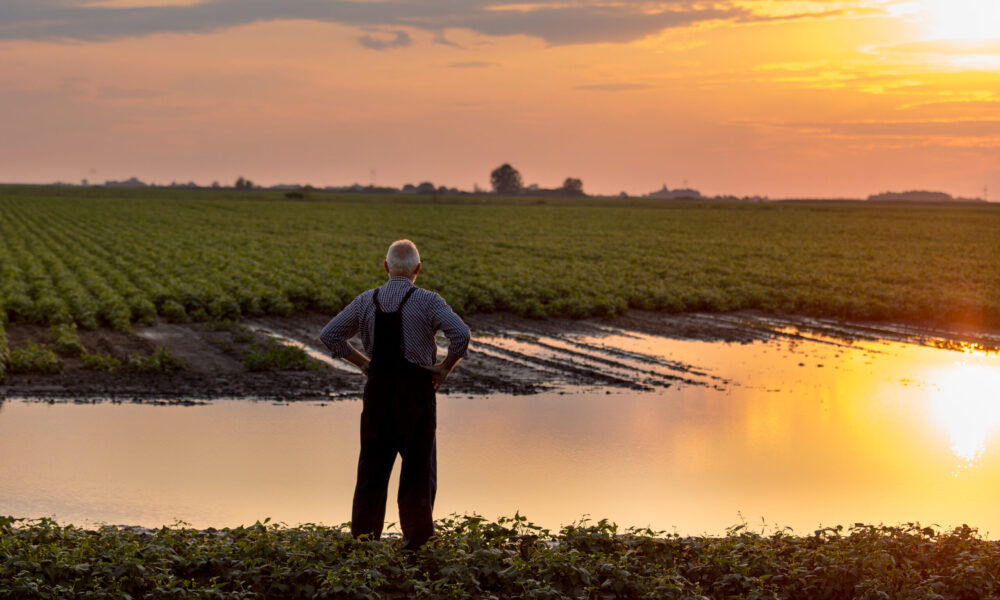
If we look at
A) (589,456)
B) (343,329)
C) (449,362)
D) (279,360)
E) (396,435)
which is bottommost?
(589,456)

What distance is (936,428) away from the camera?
13086mm

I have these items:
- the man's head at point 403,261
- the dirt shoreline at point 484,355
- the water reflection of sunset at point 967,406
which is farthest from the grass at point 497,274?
the man's head at point 403,261

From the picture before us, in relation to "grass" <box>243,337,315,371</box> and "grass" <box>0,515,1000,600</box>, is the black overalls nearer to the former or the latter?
"grass" <box>0,515,1000,600</box>

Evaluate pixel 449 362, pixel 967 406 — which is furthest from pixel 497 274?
pixel 449 362

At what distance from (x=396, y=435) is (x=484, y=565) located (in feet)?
3.67

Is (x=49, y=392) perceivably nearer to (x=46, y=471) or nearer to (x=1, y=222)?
(x=46, y=471)

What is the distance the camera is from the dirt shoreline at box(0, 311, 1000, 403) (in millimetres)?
14352

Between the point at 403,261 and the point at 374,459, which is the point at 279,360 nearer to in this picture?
the point at 374,459

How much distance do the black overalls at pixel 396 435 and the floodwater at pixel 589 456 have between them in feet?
5.80

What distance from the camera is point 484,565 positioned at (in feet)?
22.6

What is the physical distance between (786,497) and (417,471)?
4.44 metres

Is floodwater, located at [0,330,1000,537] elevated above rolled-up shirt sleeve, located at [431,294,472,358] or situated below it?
below

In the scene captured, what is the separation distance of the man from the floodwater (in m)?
1.83

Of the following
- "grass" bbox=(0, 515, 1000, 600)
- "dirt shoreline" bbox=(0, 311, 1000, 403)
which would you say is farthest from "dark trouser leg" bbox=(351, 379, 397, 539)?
"dirt shoreline" bbox=(0, 311, 1000, 403)
